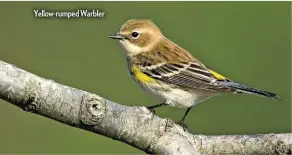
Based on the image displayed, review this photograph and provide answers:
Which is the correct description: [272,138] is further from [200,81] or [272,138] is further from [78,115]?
[200,81]

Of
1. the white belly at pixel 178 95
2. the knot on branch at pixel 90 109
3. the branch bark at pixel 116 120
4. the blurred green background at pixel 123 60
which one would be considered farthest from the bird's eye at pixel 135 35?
the knot on branch at pixel 90 109

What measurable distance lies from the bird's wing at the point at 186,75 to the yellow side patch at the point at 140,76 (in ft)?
0.11

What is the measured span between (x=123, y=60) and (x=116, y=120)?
6.39 m

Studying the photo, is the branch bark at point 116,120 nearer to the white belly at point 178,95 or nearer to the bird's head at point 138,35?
the white belly at point 178,95

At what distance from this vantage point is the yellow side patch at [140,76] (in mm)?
5899

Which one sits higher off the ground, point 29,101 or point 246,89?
point 29,101

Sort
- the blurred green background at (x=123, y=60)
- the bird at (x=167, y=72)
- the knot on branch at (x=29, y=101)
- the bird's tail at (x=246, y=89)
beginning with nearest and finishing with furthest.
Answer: the knot on branch at (x=29, y=101) → the bird's tail at (x=246, y=89) → the bird at (x=167, y=72) → the blurred green background at (x=123, y=60)

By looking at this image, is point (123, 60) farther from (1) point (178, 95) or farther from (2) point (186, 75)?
(1) point (178, 95)

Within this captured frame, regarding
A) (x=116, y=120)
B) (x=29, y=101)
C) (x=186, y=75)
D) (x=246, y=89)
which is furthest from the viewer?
(x=186, y=75)

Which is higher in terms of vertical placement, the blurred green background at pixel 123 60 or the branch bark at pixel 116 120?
the branch bark at pixel 116 120

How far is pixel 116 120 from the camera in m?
3.39

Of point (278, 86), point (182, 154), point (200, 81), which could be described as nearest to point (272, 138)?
point (182, 154)

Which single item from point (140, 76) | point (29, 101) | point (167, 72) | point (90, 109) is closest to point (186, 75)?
point (167, 72)

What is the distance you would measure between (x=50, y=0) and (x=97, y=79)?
4.52 feet
